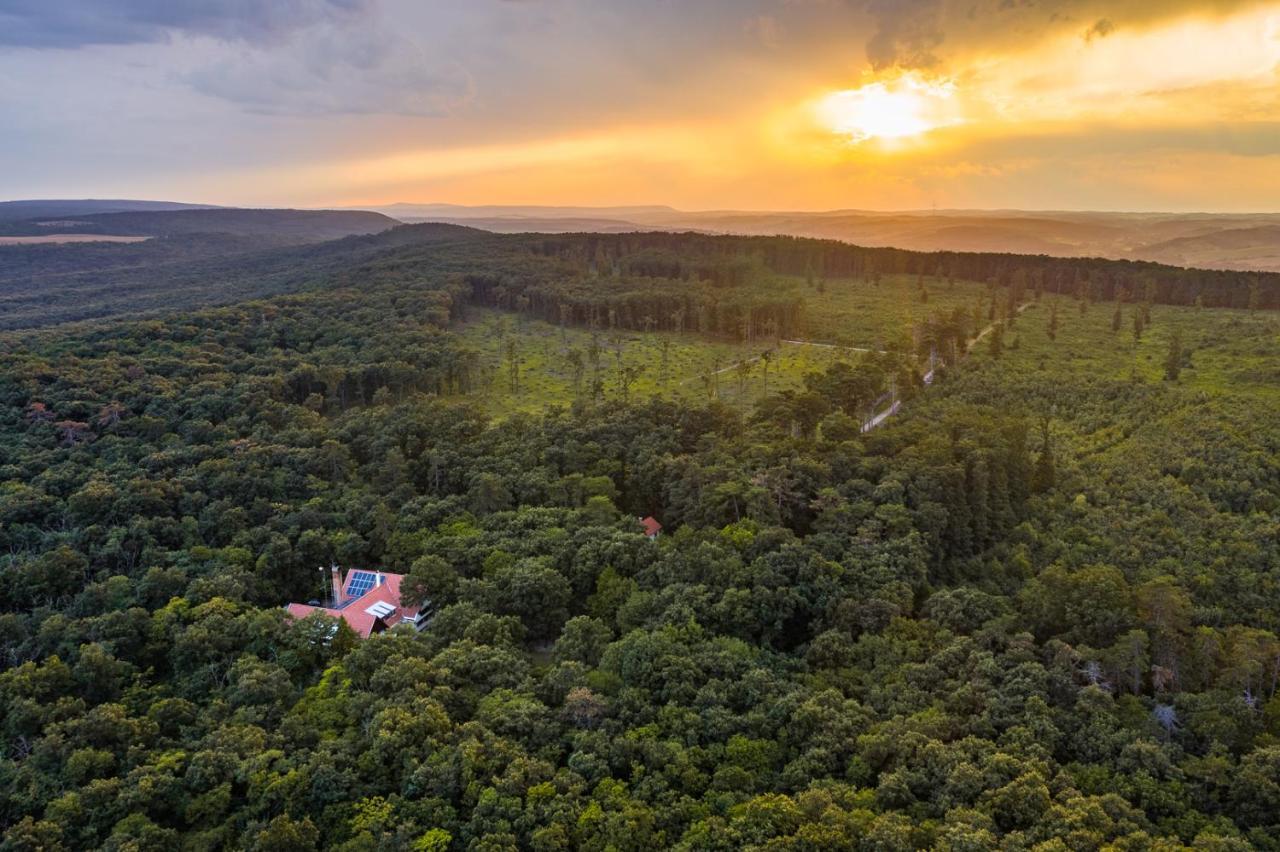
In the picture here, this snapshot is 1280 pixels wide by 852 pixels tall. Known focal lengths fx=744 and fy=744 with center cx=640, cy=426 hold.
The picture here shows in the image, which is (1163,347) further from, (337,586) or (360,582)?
(337,586)

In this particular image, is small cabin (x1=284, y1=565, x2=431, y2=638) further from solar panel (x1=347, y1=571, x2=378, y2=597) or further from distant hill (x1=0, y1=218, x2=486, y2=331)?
distant hill (x1=0, y1=218, x2=486, y2=331)

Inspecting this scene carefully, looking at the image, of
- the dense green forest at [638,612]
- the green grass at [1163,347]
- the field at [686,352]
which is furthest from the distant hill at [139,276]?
the green grass at [1163,347]

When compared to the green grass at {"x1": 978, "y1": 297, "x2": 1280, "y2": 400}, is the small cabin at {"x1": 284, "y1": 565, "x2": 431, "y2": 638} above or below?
below

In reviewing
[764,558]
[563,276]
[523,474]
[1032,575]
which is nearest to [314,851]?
[764,558]

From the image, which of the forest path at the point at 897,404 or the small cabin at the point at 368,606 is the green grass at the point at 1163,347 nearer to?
the forest path at the point at 897,404

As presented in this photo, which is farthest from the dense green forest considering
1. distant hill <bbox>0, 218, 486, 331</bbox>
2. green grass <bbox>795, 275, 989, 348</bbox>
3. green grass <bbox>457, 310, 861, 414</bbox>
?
distant hill <bbox>0, 218, 486, 331</bbox>

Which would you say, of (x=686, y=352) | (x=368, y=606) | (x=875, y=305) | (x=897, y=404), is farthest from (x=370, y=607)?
(x=875, y=305)
